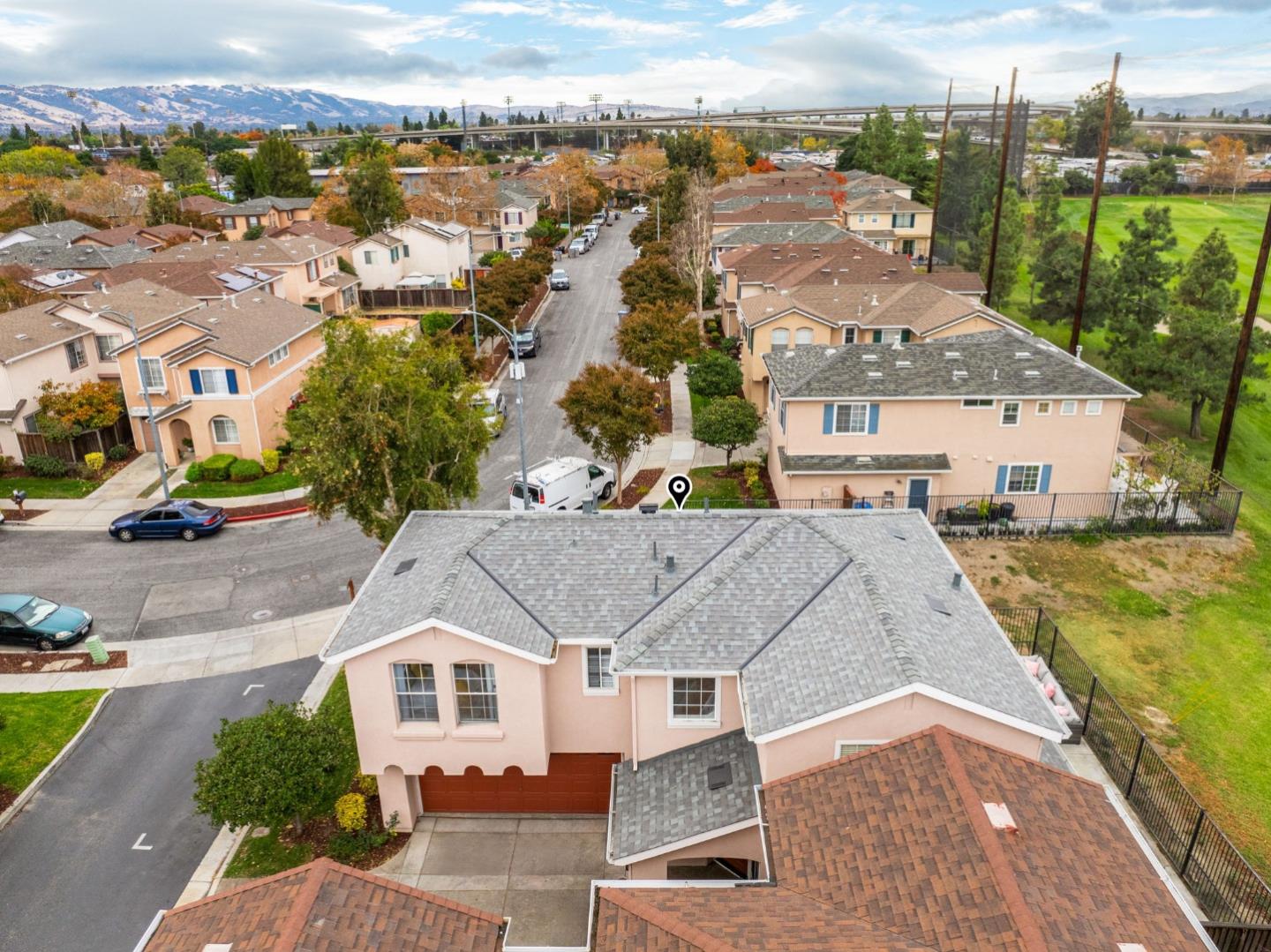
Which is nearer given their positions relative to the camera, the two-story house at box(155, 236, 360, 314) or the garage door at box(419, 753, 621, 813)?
the garage door at box(419, 753, 621, 813)

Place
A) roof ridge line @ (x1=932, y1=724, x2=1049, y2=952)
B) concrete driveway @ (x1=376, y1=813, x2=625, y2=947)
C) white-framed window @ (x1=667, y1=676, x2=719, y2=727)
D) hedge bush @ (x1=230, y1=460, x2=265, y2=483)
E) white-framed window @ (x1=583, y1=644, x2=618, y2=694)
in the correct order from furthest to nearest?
hedge bush @ (x1=230, y1=460, x2=265, y2=483) → white-framed window @ (x1=583, y1=644, x2=618, y2=694) → white-framed window @ (x1=667, y1=676, x2=719, y2=727) → concrete driveway @ (x1=376, y1=813, x2=625, y2=947) → roof ridge line @ (x1=932, y1=724, x2=1049, y2=952)

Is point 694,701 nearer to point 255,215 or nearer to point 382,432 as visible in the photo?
point 382,432

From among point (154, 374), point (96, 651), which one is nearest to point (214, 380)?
point (154, 374)

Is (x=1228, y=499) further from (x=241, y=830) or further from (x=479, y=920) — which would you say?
(x=241, y=830)

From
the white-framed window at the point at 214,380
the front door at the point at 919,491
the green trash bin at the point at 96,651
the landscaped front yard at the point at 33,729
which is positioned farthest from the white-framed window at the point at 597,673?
the white-framed window at the point at 214,380

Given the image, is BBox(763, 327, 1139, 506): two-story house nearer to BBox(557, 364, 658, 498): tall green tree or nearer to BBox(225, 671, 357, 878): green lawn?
BBox(557, 364, 658, 498): tall green tree

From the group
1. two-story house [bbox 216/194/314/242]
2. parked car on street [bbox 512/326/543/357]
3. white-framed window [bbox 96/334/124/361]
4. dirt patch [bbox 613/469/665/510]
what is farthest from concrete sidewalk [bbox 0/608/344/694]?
two-story house [bbox 216/194/314/242]

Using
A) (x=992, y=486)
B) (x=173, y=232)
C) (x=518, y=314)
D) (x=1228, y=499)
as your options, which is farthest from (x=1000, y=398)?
(x=173, y=232)
